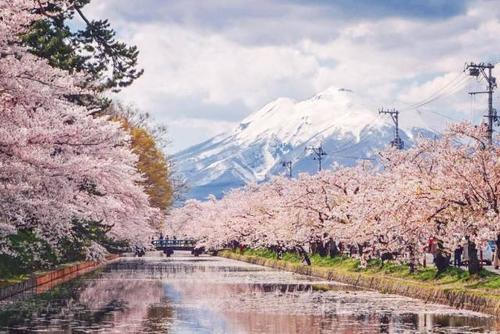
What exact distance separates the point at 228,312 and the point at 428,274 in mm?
14554

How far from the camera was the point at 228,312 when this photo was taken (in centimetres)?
2820

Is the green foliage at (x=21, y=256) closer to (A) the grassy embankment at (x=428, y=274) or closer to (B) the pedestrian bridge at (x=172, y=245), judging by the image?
(A) the grassy embankment at (x=428, y=274)

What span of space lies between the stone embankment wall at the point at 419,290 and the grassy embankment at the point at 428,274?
0.52m

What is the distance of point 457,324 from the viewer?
24.9 m

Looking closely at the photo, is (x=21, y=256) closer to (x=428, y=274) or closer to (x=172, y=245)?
(x=428, y=274)

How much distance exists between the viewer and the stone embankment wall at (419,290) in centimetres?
2900

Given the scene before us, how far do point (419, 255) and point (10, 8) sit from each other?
22.2 metres

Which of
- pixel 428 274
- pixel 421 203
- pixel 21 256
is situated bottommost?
pixel 428 274

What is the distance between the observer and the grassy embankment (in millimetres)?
32688

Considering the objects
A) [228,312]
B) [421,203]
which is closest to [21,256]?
[228,312]

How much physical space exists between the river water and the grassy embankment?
→ 1.89 metres

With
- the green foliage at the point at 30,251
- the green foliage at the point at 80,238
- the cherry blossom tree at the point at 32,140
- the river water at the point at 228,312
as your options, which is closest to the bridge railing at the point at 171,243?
the green foliage at the point at 80,238

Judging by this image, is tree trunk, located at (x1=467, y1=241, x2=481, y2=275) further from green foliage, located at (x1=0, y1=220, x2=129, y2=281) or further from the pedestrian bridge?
the pedestrian bridge

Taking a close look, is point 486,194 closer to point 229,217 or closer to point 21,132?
point 21,132
